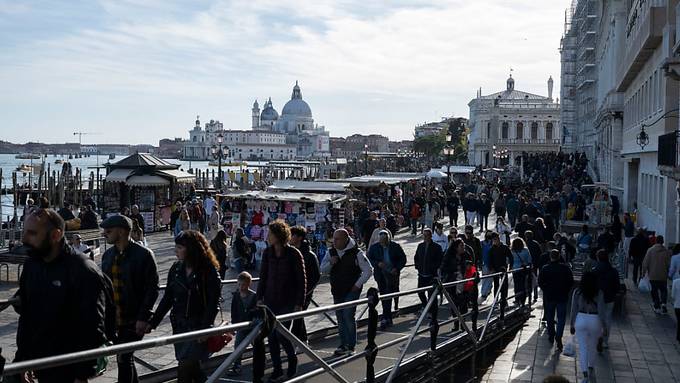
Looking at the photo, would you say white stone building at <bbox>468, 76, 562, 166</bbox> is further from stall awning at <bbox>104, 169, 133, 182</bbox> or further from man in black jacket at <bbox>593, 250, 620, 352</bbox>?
man in black jacket at <bbox>593, 250, 620, 352</bbox>

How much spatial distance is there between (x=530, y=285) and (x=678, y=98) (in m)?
8.89

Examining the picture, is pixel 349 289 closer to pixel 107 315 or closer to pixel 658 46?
pixel 107 315

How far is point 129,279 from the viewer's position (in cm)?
639

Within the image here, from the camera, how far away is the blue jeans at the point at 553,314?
38.3 ft

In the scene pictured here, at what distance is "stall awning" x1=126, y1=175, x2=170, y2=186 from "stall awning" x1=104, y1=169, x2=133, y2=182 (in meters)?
0.17

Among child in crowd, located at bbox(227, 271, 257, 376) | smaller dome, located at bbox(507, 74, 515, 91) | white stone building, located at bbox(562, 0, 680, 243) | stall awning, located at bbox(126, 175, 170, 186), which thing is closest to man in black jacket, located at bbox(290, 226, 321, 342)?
child in crowd, located at bbox(227, 271, 257, 376)

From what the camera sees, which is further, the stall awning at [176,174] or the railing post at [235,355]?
the stall awning at [176,174]

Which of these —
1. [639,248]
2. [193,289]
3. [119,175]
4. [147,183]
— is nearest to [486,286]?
[639,248]

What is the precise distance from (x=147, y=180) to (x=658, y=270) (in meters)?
17.6

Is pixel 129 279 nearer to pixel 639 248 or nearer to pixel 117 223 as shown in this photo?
pixel 117 223

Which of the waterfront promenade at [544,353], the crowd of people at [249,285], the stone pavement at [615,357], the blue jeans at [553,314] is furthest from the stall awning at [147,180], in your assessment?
the blue jeans at [553,314]

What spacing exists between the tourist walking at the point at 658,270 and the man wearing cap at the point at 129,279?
1035 centimetres

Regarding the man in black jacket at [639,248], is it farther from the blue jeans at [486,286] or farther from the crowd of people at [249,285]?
the blue jeans at [486,286]

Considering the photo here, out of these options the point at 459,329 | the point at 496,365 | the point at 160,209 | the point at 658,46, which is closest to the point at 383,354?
the point at 459,329
